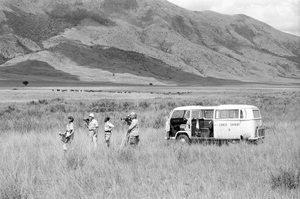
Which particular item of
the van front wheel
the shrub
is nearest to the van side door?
the van front wheel

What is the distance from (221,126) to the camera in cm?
Result: 1473

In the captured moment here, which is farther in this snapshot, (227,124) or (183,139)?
(183,139)

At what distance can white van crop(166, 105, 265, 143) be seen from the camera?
14.4 m

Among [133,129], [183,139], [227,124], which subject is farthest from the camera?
[183,139]

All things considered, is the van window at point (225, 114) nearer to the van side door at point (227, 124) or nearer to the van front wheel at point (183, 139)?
the van side door at point (227, 124)

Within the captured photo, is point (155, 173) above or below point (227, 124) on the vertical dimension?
below

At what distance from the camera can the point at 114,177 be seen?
28.3 ft

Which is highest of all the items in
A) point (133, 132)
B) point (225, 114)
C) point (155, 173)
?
point (225, 114)

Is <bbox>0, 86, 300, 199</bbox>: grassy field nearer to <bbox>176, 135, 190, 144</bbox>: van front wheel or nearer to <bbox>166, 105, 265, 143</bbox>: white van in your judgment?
<bbox>166, 105, 265, 143</bbox>: white van

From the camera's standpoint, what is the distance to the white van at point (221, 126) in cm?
1440

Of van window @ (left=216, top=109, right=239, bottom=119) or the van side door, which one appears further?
van window @ (left=216, top=109, right=239, bottom=119)

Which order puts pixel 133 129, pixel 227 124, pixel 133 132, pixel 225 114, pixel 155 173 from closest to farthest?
pixel 155 173 < pixel 133 132 < pixel 133 129 < pixel 227 124 < pixel 225 114

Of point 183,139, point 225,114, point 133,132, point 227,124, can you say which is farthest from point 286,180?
point 225,114

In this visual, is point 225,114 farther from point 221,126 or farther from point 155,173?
point 155,173
